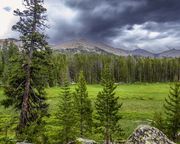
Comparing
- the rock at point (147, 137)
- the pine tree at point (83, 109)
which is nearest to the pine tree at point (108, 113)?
the pine tree at point (83, 109)

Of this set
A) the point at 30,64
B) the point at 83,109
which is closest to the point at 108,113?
the point at 83,109

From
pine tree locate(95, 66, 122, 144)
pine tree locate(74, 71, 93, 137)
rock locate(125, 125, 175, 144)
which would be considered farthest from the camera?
pine tree locate(74, 71, 93, 137)

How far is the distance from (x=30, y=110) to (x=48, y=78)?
371cm

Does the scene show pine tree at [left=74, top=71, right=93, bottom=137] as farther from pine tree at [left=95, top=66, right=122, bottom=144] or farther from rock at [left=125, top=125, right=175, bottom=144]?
rock at [left=125, top=125, right=175, bottom=144]

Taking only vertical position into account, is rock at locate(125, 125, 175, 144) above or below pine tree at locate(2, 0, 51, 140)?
below

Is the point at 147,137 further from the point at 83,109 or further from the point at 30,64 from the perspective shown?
the point at 83,109

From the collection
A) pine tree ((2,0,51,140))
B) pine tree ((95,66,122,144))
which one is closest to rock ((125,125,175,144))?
pine tree ((2,0,51,140))

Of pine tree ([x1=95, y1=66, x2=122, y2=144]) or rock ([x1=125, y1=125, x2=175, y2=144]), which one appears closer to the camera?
rock ([x1=125, y1=125, x2=175, y2=144])

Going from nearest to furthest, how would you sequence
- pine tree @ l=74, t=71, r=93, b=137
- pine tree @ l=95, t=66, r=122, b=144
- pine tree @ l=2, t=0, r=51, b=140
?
pine tree @ l=2, t=0, r=51, b=140, pine tree @ l=95, t=66, r=122, b=144, pine tree @ l=74, t=71, r=93, b=137

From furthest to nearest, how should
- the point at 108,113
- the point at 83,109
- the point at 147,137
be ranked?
the point at 83,109 < the point at 108,113 < the point at 147,137

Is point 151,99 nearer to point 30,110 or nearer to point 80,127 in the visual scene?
point 80,127

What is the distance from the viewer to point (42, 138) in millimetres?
31188

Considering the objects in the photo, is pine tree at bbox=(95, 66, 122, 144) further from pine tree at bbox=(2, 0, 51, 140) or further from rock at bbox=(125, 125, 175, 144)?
rock at bbox=(125, 125, 175, 144)

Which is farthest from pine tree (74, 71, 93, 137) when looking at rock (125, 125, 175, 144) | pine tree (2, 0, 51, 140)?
rock (125, 125, 175, 144)
